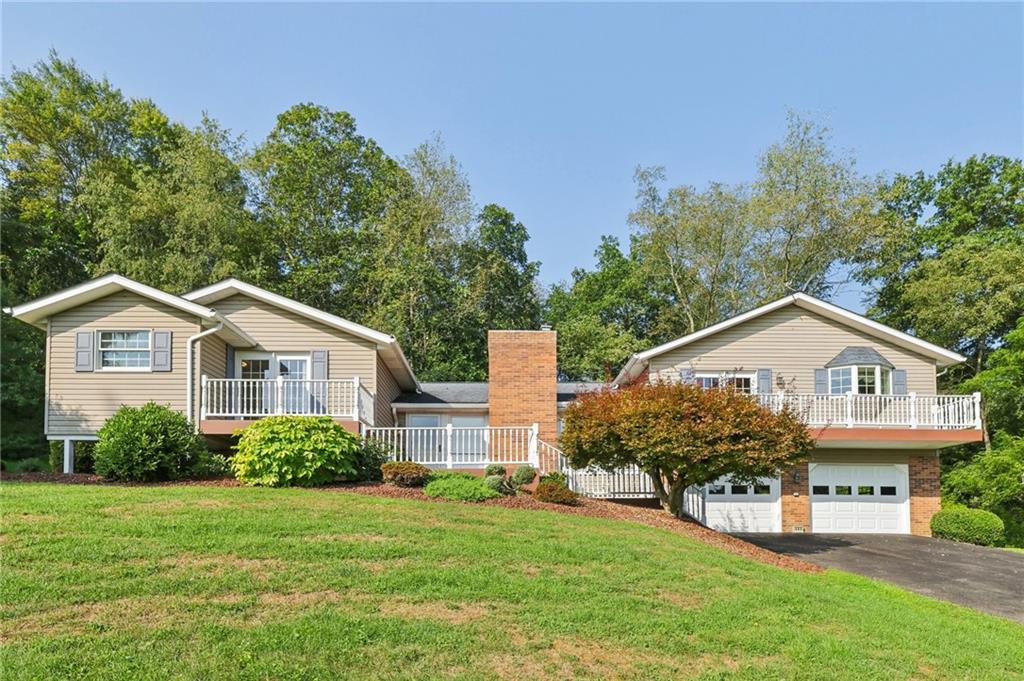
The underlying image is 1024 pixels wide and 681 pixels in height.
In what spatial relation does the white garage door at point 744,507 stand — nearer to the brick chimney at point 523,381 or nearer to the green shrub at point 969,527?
the green shrub at point 969,527

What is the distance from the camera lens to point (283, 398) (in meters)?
17.8

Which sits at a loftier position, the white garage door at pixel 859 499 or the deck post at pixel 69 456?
the deck post at pixel 69 456

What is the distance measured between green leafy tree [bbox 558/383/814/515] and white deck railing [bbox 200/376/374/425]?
20.5 feet

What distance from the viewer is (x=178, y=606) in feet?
21.5

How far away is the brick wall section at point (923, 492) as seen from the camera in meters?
20.0

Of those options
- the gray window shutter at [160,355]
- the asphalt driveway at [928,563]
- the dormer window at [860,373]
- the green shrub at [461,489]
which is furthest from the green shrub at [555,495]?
the dormer window at [860,373]

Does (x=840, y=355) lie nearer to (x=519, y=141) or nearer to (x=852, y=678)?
(x=519, y=141)

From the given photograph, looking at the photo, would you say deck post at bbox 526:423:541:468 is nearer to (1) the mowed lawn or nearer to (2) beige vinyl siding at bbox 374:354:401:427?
(2) beige vinyl siding at bbox 374:354:401:427

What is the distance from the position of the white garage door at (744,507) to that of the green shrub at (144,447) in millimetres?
13159

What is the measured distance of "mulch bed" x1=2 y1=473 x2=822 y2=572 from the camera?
1232cm

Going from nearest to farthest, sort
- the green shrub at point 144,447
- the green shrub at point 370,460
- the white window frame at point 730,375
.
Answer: the green shrub at point 144,447 < the green shrub at point 370,460 < the white window frame at point 730,375

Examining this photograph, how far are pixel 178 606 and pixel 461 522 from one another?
488cm

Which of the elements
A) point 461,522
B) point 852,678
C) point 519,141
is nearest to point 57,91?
point 519,141

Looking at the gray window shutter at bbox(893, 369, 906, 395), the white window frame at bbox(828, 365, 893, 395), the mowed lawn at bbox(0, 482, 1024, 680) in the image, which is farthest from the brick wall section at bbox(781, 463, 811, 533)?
the mowed lawn at bbox(0, 482, 1024, 680)
